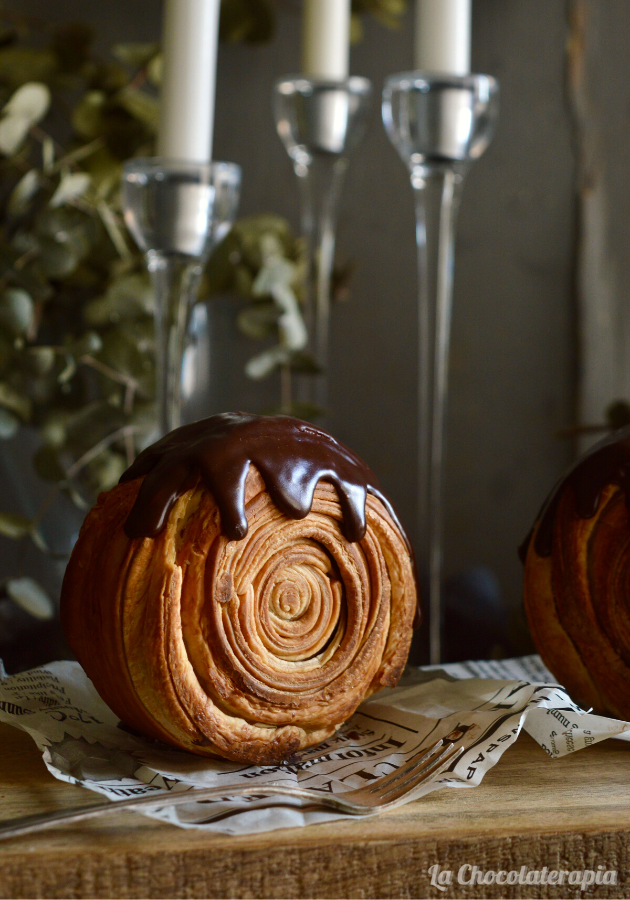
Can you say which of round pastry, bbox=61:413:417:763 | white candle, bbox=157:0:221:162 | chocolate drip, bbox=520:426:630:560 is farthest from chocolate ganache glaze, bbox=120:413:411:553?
white candle, bbox=157:0:221:162

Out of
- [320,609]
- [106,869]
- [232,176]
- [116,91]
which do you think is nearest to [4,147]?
[116,91]

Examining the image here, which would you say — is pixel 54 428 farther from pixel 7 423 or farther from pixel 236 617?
pixel 236 617

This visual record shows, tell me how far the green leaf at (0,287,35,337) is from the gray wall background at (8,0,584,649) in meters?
0.39

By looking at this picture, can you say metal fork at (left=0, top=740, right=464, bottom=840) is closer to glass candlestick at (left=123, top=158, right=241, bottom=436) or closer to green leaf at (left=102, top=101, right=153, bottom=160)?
glass candlestick at (left=123, top=158, right=241, bottom=436)

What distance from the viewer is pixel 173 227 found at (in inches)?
29.0

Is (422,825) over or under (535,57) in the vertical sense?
under

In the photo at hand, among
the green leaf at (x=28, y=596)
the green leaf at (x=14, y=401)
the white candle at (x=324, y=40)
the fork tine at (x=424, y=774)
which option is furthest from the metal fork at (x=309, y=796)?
the white candle at (x=324, y=40)

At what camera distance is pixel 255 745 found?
0.54 metres

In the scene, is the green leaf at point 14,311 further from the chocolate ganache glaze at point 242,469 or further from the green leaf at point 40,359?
the chocolate ganache glaze at point 242,469

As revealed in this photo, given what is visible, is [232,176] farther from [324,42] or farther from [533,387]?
[533,387]

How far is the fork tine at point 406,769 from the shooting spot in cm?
51

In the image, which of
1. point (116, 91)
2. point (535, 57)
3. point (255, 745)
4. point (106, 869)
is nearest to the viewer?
point (106, 869)

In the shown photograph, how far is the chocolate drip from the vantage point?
60 cm

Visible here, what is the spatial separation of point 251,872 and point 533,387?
0.94m
